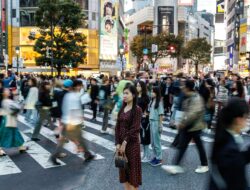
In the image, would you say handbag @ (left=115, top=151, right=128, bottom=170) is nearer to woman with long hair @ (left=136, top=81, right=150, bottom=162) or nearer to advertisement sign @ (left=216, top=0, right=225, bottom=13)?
woman with long hair @ (left=136, top=81, right=150, bottom=162)

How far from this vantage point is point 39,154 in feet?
29.5

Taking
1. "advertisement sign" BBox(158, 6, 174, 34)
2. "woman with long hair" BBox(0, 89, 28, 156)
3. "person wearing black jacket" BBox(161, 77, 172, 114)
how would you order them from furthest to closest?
"advertisement sign" BBox(158, 6, 174, 34), "person wearing black jacket" BBox(161, 77, 172, 114), "woman with long hair" BBox(0, 89, 28, 156)

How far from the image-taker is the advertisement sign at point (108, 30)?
5991cm

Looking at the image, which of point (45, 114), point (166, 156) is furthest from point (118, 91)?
point (166, 156)

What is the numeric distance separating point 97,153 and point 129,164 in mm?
4019

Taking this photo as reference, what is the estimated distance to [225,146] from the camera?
2840mm

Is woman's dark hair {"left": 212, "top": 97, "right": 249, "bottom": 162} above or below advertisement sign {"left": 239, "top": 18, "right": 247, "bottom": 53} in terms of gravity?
below

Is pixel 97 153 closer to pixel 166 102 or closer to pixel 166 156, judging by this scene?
pixel 166 156

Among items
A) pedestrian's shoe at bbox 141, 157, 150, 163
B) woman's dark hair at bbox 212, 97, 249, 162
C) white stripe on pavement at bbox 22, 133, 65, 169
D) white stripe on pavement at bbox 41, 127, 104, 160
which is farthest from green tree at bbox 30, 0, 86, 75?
woman's dark hair at bbox 212, 97, 249, 162

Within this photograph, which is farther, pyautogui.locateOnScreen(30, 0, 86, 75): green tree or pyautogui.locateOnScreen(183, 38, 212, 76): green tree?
pyautogui.locateOnScreen(183, 38, 212, 76): green tree

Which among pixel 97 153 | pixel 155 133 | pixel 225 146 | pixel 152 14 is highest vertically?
pixel 152 14

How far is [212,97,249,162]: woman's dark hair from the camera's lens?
2873 mm

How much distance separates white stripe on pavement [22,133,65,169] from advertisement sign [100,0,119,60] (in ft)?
164

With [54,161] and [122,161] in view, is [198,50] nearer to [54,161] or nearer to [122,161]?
[54,161]
